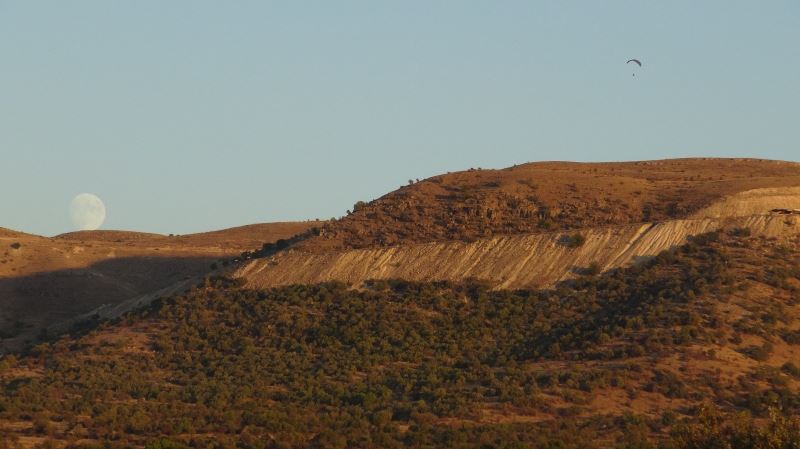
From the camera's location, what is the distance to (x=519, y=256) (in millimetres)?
64188

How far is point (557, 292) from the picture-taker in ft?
198

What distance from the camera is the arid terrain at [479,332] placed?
146 ft

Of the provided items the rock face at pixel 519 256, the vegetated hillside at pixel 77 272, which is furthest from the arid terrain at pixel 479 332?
the vegetated hillside at pixel 77 272

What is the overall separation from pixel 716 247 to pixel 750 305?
21.8ft

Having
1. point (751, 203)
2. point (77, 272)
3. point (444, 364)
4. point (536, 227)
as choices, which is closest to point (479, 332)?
point (444, 364)

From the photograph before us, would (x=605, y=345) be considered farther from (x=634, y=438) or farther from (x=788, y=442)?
(x=788, y=442)

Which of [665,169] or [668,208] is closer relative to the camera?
[668,208]

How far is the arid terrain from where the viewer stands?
44625 millimetres

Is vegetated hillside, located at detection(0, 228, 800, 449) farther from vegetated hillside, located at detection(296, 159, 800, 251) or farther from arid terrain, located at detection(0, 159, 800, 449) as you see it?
vegetated hillside, located at detection(296, 159, 800, 251)

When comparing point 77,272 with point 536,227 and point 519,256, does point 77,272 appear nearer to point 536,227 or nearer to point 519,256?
point 536,227

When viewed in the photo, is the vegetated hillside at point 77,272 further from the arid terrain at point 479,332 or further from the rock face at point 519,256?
the rock face at point 519,256

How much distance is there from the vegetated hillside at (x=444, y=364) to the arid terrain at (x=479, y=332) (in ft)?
0.41

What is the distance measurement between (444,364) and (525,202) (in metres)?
16.4

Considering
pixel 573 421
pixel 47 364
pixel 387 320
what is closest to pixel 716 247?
pixel 387 320
